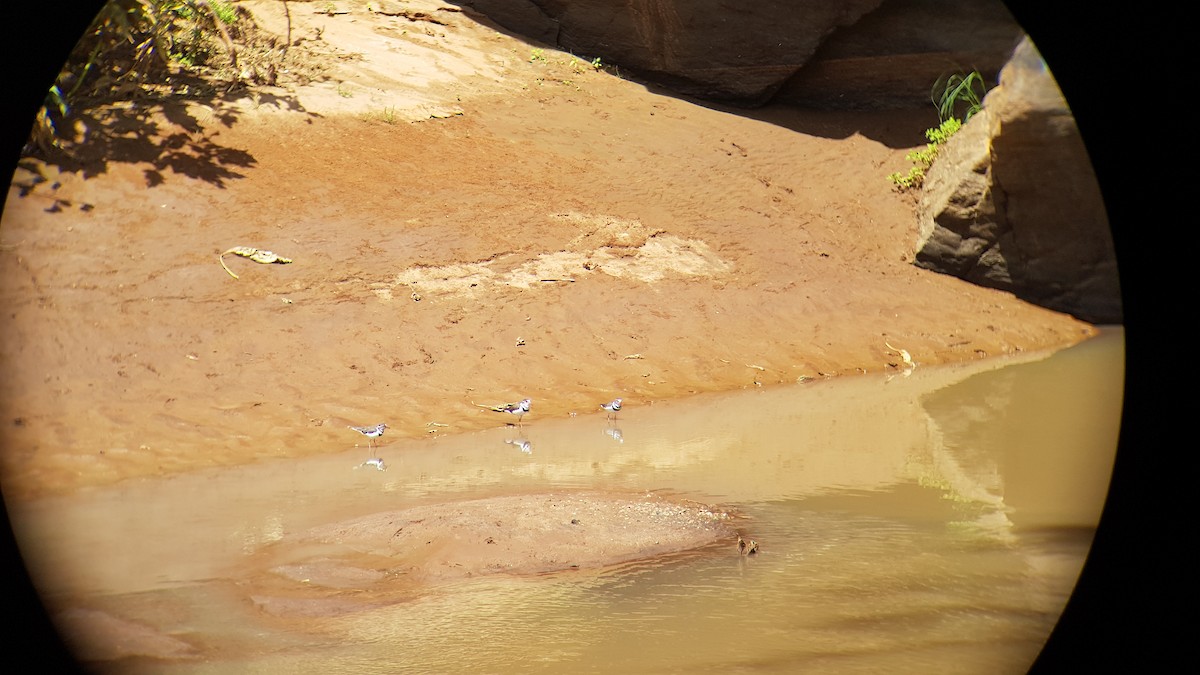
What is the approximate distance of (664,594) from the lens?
458cm

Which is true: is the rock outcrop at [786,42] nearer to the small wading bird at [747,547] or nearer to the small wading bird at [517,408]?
the small wading bird at [517,408]

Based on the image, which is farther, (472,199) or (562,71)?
(562,71)

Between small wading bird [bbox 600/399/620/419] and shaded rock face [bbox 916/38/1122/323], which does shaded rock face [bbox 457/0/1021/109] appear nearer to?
shaded rock face [bbox 916/38/1122/323]

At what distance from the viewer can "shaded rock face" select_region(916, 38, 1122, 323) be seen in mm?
9133

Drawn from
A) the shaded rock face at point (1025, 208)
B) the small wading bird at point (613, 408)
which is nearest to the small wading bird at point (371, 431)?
the small wading bird at point (613, 408)

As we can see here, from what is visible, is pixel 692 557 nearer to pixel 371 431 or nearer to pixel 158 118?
pixel 371 431

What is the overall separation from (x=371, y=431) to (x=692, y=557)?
2887 millimetres

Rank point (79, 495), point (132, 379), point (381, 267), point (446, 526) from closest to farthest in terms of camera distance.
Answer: point (446, 526) < point (79, 495) < point (132, 379) < point (381, 267)

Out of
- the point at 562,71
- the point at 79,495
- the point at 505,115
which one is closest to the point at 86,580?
the point at 79,495

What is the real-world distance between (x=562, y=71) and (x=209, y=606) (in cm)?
1020

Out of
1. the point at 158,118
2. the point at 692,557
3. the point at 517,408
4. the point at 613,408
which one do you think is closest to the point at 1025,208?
the point at 613,408

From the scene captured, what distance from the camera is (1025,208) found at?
9.97 meters

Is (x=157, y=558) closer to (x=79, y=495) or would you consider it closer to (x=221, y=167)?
(x=79, y=495)

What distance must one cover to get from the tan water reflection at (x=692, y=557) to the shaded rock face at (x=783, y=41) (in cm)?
709
